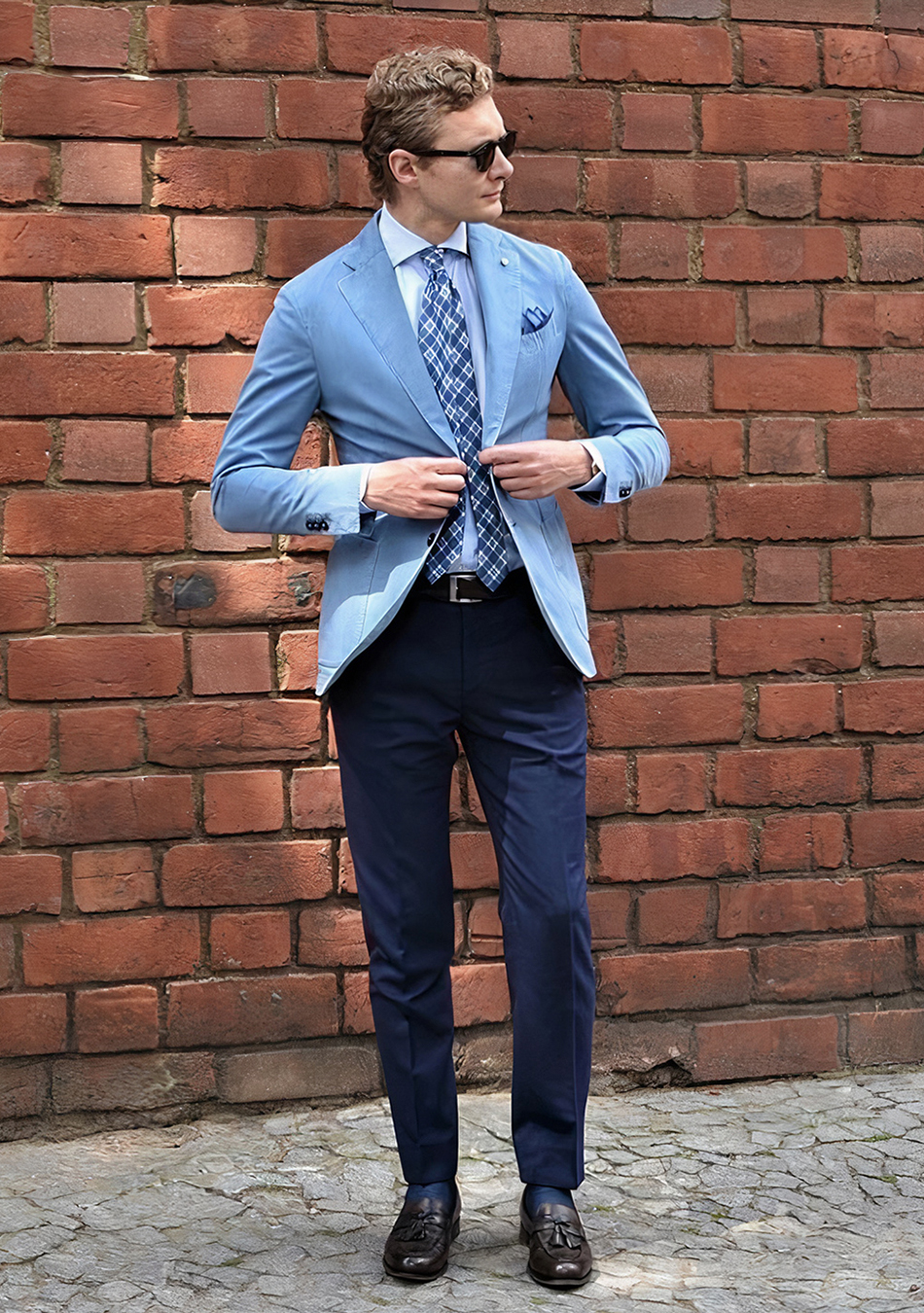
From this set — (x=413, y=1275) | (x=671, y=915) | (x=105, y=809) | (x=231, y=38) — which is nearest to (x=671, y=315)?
(x=231, y=38)

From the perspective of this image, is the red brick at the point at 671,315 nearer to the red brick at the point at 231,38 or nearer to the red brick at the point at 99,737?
the red brick at the point at 231,38

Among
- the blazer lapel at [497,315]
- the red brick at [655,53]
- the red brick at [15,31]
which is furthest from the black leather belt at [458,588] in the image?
the red brick at [15,31]

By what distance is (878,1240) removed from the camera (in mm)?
2326

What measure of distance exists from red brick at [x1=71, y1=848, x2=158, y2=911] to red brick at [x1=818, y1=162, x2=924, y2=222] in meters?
1.98

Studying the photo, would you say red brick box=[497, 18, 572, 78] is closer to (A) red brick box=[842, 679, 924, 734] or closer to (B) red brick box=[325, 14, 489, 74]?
(B) red brick box=[325, 14, 489, 74]

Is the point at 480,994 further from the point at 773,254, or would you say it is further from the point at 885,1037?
the point at 773,254

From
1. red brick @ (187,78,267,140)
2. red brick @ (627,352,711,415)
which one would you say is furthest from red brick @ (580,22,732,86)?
red brick @ (187,78,267,140)

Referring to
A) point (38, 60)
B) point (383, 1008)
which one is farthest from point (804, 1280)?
point (38, 60)

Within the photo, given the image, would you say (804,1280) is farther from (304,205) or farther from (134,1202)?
(304,205)

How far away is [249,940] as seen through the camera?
2.88 metres

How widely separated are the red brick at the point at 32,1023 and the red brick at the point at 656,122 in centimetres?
212

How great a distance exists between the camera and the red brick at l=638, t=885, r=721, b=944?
2998 mm

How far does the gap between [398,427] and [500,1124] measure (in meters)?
1.48

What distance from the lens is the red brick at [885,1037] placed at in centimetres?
307
